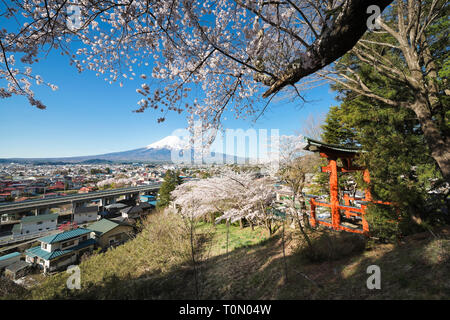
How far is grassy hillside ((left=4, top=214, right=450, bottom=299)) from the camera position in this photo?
101 inches

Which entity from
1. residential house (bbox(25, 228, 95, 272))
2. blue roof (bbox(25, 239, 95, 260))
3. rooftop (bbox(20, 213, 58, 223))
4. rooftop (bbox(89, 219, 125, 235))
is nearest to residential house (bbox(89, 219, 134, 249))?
rooftop (bbox(89, 219, 125, 235))

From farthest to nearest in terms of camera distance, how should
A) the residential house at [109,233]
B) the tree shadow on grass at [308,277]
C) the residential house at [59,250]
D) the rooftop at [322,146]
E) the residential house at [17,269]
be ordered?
the residential house at [109,233]
the residential house at [59,250]
the residential house at [17,269]
the rooftop at [322,146]
the tree shadow on grass at [308,277]

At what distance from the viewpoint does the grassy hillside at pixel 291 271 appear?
8.38 feet

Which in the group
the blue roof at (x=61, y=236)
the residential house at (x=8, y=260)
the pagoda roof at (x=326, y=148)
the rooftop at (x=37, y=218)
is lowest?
the residential house at (x=8, y=260)

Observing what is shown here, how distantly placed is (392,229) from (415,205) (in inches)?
30.5

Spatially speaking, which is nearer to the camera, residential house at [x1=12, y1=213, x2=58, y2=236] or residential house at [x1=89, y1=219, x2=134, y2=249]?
residential house at [x1=89, y1=219, x2=134, y2=249]

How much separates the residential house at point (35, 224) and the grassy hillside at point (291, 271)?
22.7 metres

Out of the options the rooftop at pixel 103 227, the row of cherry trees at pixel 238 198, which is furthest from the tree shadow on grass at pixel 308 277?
the rooftop at pixel 103 227

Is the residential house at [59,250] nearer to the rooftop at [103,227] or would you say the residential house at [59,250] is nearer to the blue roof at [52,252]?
the blue roof at [52,252]

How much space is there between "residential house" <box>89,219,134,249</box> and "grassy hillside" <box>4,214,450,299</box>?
12676 millimetres

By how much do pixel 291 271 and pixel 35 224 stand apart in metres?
31.1

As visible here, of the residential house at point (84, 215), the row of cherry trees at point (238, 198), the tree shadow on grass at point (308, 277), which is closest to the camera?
the tree shadow on grass at point (308, 277)

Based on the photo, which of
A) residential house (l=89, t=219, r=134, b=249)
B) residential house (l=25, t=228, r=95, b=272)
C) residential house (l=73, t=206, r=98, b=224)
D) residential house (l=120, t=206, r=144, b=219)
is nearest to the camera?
residential house (l=25, t=228, r=95, b=272)

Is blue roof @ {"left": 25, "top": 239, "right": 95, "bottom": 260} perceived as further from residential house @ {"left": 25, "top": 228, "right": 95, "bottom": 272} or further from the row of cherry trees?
the row of cherry trees
